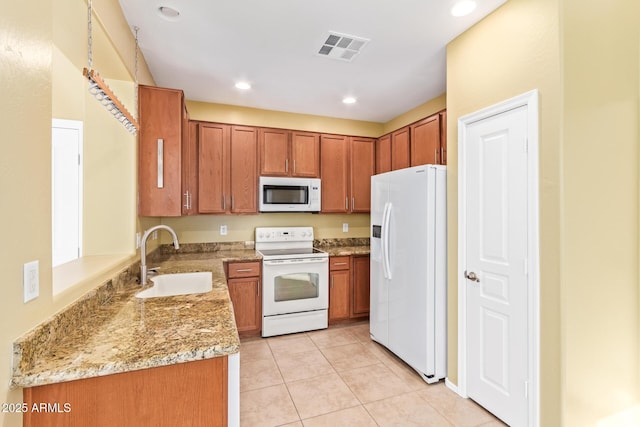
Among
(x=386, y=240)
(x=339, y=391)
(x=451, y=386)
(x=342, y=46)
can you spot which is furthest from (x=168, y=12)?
(x=451, y=386)

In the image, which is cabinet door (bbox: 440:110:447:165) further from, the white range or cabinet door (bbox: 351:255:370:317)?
the white range

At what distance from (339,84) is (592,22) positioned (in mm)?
1975

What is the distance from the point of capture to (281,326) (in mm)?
3439

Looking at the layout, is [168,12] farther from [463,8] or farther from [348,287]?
[348,287]

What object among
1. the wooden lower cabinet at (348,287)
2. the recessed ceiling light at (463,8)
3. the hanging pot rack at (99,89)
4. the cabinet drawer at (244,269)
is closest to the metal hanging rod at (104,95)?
the hanging pot rack at (99,89)

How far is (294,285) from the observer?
3518mm

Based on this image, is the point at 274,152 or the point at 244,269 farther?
the point at 274,152

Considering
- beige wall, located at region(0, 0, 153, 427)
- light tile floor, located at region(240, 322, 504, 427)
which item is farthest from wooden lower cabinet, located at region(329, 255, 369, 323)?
beige wall, located at region(0, 0, 153, 427)

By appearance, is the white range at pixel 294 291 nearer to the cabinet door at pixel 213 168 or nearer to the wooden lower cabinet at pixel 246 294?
the wooden lower cabinet at pixel 246 294

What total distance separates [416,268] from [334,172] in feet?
6.30

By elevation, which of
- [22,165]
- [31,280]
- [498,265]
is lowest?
[498,265]

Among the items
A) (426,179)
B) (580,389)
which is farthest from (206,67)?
(580,389)

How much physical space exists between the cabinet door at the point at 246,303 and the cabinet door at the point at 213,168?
0.89 m

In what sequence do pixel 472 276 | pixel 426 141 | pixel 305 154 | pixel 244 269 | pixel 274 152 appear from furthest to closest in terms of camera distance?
pixel 305 154, pixel 274 152, pixel 244 269, pixel 426 141, pixel 472 276
